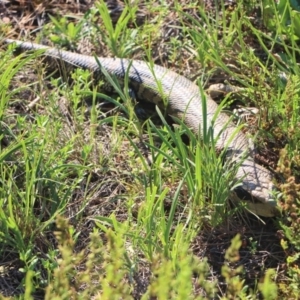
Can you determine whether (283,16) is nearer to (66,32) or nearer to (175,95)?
(175,95)

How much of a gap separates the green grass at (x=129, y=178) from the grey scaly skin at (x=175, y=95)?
0.39 feet

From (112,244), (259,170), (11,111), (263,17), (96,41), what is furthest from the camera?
(96,41)

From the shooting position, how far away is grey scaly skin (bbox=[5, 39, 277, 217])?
407 centimetres

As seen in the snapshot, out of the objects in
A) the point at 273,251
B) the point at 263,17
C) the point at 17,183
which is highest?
the point at 263,17

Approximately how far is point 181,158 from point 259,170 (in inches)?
22.6

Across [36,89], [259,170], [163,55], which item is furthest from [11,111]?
[259,170]

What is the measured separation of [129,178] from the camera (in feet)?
13.6

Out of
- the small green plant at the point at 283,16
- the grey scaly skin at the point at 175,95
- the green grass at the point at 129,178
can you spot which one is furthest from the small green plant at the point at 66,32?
the small green plant at the point at 283,16

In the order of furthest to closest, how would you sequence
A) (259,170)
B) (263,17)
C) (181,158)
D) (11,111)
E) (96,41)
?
(96,41) < (263,17) < (11,111) < (259,170) < (181,158)

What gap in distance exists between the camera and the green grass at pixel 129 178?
3438mm

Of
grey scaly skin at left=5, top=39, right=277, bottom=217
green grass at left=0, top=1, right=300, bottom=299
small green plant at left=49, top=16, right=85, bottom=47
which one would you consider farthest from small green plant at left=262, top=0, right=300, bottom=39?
small green plant at left=49, top=16, right=85, bottom=47

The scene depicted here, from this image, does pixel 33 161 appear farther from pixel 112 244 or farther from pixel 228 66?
pixel 228 66

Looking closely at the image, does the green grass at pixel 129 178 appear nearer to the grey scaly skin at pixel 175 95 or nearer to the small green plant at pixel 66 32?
the grey scaly skin at pixel 175 95

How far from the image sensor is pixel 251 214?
391 centimetres
